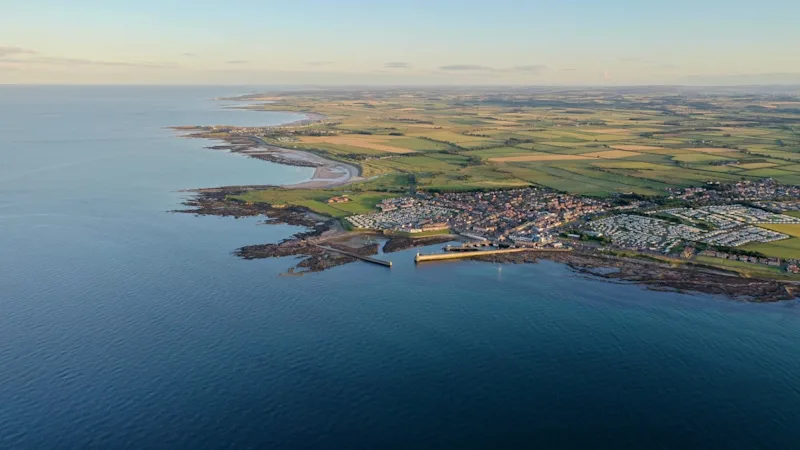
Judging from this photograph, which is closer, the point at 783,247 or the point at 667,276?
the point at 667,276

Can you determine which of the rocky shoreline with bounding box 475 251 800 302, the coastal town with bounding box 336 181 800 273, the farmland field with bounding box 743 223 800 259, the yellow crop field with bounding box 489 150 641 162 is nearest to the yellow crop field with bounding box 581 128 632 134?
the yellow crop field with bounding box 489 150 641 162

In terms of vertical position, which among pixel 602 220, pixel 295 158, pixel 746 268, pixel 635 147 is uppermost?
pixel 635 147

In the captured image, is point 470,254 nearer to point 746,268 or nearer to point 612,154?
point 746,268

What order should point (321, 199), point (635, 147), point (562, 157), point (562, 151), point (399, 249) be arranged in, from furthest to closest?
point (635, 147) < point (562, 151) < point (562, 157) < point (321, 199) < point (399, 249)

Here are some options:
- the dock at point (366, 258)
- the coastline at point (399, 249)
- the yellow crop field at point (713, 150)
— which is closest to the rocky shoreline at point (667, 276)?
the coastline at point (399, 249)

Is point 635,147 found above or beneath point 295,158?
above

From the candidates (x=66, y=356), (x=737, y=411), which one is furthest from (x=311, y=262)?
(x=737, y=411)

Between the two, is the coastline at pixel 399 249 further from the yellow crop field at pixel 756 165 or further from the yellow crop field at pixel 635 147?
the yellow crop field at pixel 635 147

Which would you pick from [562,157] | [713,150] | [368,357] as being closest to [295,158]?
[562,157]
